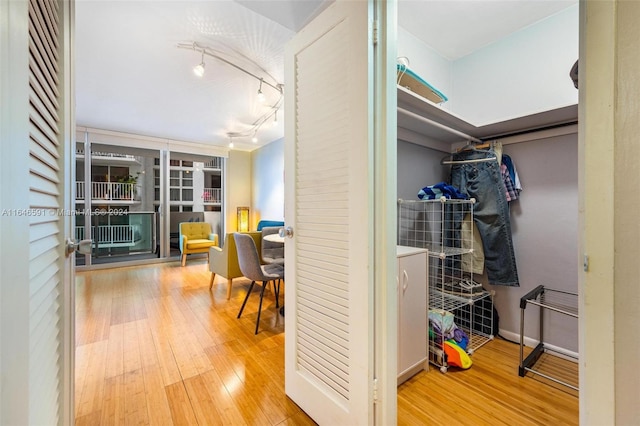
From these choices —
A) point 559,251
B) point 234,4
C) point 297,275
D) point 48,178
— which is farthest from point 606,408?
point 234,4

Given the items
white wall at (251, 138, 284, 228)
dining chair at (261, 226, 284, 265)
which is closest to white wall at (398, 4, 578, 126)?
dining chair at (261, 226, 284, 265)

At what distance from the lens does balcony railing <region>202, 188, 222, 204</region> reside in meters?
6.10

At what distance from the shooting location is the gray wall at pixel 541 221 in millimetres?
1924

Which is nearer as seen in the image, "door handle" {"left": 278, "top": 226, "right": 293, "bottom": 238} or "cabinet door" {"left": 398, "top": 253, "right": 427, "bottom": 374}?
"door handle" {"left": 278, "top": 226, "right": 293, "bottom": 238}

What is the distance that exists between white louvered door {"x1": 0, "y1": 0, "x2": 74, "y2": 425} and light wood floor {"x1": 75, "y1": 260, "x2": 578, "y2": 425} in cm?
70

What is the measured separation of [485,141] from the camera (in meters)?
2.33

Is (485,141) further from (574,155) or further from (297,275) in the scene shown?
(297,275)

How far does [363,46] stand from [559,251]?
2.15m

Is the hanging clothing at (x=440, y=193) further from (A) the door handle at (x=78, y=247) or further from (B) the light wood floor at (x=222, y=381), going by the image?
(A) the door handle at (x=78, y=247)

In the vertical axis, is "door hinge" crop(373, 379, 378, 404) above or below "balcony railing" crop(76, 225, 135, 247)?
below

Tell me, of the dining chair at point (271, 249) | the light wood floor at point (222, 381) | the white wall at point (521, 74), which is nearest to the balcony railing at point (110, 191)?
the light wood floor at point (222, 381)

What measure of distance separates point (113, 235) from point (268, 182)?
127 inches

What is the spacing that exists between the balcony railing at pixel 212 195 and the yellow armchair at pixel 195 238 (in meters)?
0.67

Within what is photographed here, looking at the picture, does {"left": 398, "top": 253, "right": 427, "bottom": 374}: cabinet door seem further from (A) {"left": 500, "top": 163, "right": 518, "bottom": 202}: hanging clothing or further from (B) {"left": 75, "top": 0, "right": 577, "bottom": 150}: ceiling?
(B) {"left": 75, "top": 0, "right": 577, "bottom": 150}: ceiling
